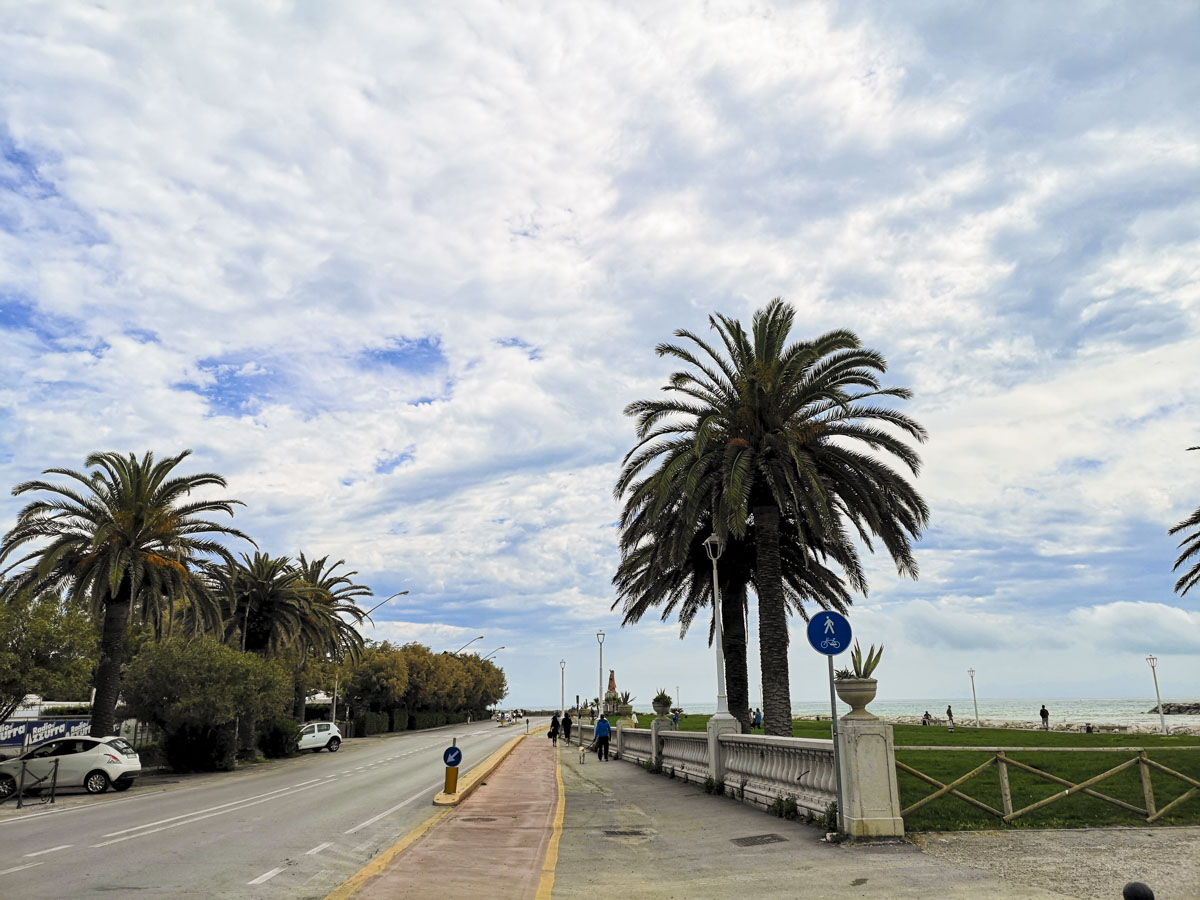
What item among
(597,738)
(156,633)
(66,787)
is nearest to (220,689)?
(156,633)

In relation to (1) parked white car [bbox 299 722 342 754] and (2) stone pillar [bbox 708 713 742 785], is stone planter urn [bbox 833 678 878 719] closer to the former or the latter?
(2) stone pillar [bbox 708 713 742 785]

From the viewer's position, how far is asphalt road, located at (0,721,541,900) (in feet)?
31.2

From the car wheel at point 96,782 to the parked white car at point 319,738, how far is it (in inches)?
865

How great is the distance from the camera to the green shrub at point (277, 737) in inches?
1640

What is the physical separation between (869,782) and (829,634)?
1829mm

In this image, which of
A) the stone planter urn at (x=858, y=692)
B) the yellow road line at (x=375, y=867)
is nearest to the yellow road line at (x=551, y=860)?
the yellow road line at (x=375, y=867)

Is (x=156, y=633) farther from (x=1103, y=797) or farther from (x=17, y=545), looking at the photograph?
(x=1103, y=797)

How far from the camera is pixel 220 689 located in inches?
1197

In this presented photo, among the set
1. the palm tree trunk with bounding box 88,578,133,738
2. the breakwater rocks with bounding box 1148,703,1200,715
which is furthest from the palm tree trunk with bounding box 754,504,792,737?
the breakwater rocks with bounding box 1148,703,1200,715

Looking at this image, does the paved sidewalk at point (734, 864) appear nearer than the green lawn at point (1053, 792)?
Yes

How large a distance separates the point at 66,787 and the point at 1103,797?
25.4 m

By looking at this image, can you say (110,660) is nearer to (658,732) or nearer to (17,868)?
(658,732)

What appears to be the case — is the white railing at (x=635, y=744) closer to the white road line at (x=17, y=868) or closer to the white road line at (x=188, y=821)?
the white road line at (x=188, y=821)

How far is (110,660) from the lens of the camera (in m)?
28.5
